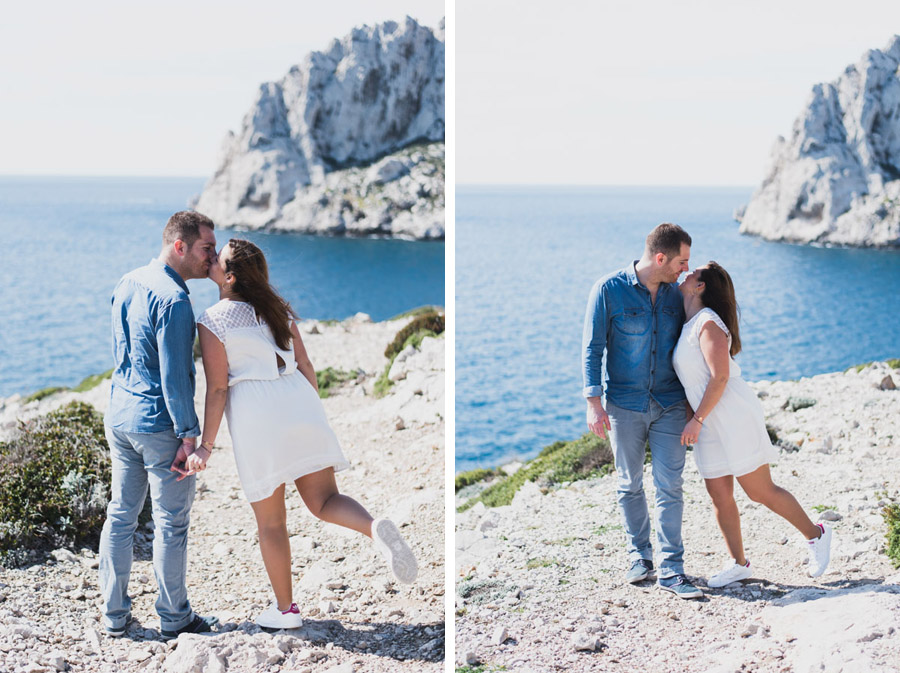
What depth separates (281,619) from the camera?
13.7ft

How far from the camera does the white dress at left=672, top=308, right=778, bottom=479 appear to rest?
14.5 feet

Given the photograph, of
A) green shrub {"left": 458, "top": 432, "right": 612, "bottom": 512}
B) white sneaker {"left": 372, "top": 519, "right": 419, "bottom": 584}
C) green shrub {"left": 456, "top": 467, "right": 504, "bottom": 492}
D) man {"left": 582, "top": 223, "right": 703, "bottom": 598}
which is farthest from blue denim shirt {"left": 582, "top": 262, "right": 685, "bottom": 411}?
green shrub {"left": 456, "top": 467, "right": 504, "bottom": 492}

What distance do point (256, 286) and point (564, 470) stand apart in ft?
14.2

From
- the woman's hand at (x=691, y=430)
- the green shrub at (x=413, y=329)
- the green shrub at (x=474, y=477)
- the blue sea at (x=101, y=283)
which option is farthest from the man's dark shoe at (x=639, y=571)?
the blue sea at (x=101, y=283)

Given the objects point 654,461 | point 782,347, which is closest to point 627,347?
point 654,461

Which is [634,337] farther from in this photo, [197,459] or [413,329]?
[413,329]

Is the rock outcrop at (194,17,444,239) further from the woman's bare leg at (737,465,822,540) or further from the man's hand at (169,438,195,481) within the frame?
the man's hand at (169,438,195,481)

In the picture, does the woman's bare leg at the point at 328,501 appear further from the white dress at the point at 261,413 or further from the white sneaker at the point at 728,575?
the white sneaker at the point at 728,575

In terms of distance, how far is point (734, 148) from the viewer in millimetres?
123812

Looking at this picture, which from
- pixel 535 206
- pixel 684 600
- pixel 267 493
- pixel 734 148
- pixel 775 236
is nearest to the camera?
pixel 267 493

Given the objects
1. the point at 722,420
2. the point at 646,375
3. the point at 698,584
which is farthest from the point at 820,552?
the point at 646,375

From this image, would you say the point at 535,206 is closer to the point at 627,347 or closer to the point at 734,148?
the point at 734,148

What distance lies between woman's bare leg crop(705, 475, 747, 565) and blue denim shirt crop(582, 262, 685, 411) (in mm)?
511

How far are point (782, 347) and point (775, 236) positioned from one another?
33424mm
